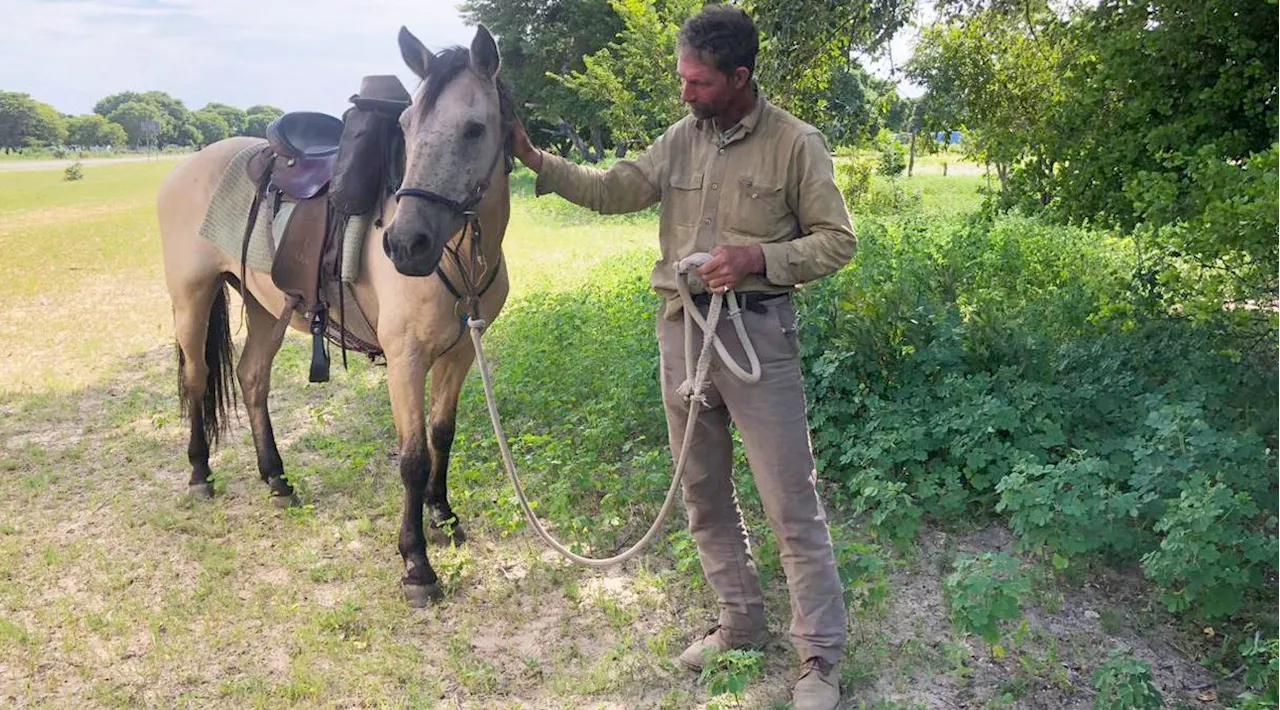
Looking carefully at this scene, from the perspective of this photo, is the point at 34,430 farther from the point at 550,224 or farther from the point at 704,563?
the point at 550,224

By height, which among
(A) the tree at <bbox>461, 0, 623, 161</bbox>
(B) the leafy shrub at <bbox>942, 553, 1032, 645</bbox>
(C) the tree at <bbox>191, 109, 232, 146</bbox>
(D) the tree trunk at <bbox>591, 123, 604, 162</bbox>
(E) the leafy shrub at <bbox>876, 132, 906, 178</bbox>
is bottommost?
(B) the leafy shrub at <bbox>942, 553, 1032, 645</bbox>

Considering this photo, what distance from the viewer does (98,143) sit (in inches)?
4680

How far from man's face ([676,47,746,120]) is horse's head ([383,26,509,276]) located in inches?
26.7

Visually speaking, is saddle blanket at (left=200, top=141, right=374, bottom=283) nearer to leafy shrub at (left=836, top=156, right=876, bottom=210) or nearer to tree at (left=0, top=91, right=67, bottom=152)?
leafy shrub at (left=836, top=156, right=876, bottom=210)

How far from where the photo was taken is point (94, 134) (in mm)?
118375

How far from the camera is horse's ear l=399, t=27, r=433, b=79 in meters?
2.64

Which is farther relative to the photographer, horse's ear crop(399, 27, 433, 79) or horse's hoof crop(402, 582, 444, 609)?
horse's hoof crop(402, 582, 444, 609)

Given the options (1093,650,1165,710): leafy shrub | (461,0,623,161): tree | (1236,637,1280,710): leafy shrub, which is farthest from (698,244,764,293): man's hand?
(461,0,623,161): tree

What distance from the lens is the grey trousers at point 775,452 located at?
2.46 meters

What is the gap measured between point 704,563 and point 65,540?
3.02 metres

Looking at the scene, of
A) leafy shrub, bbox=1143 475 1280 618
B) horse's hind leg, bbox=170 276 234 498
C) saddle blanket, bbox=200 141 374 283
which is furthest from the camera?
horse's hind leg, bbox=170 276 234 498

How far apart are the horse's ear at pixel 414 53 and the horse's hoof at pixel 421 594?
1.90 m

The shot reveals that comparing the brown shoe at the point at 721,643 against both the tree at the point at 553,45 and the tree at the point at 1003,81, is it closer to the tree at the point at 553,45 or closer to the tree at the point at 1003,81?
the tree at the point at 1003,81

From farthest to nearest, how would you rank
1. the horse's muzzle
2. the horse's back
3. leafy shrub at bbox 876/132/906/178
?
leafy shrub at bbox 876/132/906/178 → the horse's back → the horse's muzzle
